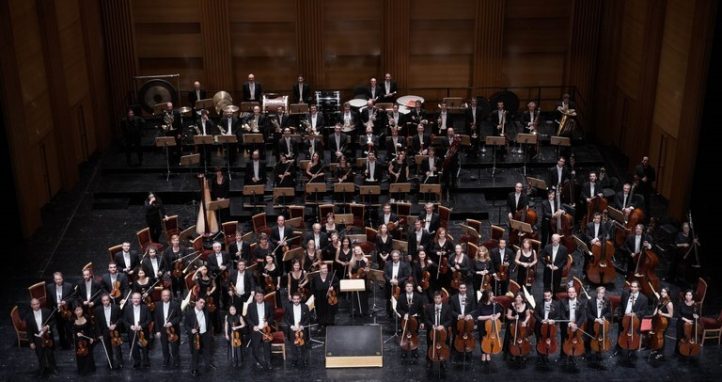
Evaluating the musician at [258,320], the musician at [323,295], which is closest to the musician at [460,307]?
the musician at [323,295]

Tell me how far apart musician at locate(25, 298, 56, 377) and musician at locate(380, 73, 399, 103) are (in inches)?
386

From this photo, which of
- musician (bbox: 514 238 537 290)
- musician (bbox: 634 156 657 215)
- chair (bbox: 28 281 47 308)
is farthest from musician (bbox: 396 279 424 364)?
musician (bbox: 634 156 657 215)

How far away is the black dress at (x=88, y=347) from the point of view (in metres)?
14.1

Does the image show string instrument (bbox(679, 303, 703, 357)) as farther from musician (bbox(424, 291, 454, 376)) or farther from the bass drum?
the bass drum

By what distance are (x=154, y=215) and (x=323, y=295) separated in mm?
4179

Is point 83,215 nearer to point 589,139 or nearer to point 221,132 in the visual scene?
point 221,132

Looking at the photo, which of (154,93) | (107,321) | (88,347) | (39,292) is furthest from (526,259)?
(154,93)

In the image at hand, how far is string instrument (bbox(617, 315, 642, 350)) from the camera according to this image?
46.5ft

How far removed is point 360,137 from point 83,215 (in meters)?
5.75

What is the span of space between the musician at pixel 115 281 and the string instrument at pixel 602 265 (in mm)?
7682

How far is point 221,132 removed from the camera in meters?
20.4

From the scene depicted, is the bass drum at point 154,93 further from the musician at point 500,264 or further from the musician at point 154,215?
the musician at point 500,264

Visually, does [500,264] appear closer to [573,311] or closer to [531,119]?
[573,311]

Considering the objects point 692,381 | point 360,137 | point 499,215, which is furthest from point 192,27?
point 692,381
